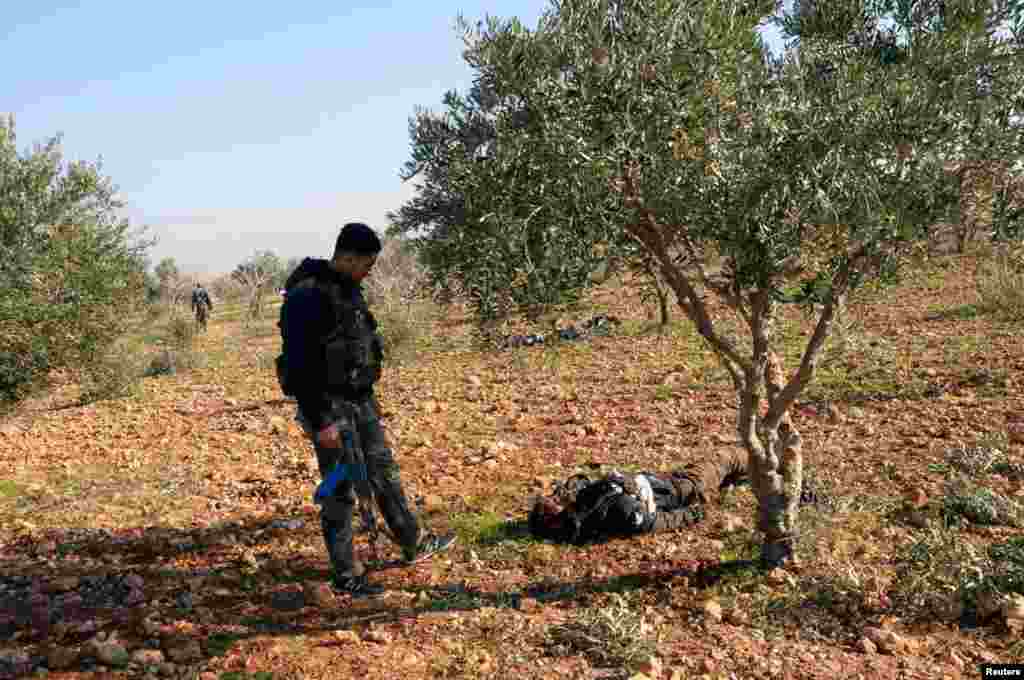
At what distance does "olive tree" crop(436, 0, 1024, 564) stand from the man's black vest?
874 millimetres

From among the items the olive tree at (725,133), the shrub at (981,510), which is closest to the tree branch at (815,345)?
the olive tree at (725,133)

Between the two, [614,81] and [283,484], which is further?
[283,484]

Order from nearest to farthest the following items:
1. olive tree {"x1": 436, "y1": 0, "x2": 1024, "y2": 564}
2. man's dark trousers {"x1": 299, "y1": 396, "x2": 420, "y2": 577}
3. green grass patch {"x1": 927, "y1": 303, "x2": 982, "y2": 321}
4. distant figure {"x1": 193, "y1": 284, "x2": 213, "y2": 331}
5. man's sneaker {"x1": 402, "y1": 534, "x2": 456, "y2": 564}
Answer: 1. olive tree {"x1": 436, "y1": 0, "x2": 1024, "y2": 564}
2. man's dark trousers {"x1": 299, "y1": 396, "x2": 420, "y2": 577}
3. man's sneaker {"x1": 402, "y1": 534, "x2": 456, "y2": 564}
4. green grass patch {"x1": 927, "y1": 303, "x2": 982, "y2": 321}
5. distant figure {"x1": 193, "y1": 284, "x2": 213, "y2": 331}

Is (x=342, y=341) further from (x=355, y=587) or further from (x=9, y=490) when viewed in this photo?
(x=9, y=490)

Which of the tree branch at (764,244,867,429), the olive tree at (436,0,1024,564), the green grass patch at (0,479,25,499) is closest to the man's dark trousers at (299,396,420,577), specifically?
the olive tree at (436,0,1024,564)

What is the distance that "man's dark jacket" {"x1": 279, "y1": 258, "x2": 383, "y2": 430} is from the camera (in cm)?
421

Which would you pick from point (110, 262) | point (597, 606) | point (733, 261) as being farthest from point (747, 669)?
point (110, 262)

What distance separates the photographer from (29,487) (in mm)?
7773

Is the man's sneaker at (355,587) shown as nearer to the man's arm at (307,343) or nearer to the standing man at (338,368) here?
the standing man at (338,368)

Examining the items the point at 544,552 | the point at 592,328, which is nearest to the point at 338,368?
the point at 544,552

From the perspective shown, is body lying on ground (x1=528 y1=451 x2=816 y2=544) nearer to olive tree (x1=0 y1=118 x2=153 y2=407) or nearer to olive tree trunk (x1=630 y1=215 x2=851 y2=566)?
olive tree trunk (x1=630 y1=215 x2=851 y2=566)

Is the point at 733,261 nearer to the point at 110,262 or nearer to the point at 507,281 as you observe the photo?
the point at 507,281

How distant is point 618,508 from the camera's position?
5309 mm

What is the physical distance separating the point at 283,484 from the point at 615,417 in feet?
12.9
